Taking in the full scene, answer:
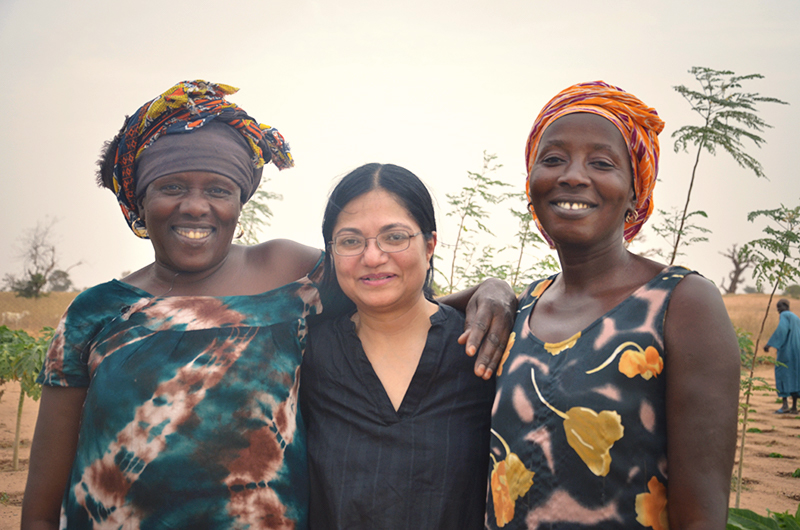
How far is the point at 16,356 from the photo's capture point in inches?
193

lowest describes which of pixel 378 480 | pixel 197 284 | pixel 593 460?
pixel 378 480

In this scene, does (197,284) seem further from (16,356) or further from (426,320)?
(16,356)

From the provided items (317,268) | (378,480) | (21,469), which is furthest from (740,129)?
(21,469)

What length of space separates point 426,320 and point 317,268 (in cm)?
50

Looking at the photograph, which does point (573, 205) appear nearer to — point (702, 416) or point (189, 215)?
point (702, 416)

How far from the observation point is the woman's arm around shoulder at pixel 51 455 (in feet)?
6.64

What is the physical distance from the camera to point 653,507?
153 centimetres

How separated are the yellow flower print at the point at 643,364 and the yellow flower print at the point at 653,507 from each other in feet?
0.93

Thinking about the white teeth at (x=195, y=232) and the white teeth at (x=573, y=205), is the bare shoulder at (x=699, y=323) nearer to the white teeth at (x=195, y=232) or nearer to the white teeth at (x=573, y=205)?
the white teeth at (x=573, y=205)

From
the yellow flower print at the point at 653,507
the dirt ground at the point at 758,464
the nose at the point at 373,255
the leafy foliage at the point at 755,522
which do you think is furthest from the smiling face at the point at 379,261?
the dirt ground at the point at 758,464

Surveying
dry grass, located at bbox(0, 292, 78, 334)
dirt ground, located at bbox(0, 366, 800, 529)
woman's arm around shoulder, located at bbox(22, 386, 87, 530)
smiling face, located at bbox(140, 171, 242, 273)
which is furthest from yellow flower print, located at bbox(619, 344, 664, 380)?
dry grass, located at bbox(0, 292, 78, 334)

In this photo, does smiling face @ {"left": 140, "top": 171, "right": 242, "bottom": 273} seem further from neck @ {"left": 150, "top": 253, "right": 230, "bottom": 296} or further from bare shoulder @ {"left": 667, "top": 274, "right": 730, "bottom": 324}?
bare shoulder @ {"left": 667, "top": 274, "right": 730, "bottom": 324}

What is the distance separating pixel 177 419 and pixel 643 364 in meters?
1.50

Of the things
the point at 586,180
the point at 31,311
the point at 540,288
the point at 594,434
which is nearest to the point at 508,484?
the point at 594,434
